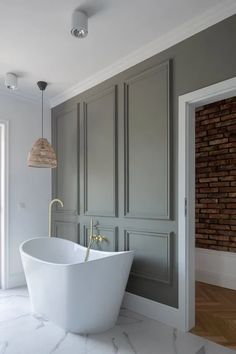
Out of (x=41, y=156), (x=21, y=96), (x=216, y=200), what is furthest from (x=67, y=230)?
(x=216, y=200)

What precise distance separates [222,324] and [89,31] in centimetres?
283

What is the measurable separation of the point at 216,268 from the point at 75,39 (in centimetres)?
315

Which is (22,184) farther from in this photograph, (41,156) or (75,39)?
(75,39)

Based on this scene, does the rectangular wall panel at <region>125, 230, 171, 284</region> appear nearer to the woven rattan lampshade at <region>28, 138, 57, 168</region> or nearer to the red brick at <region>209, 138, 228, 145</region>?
the woven rattan lampshade at <region>28, 138, 57, 168</region>

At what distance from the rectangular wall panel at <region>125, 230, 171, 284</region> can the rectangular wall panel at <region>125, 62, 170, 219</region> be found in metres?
0.19

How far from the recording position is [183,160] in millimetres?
2492

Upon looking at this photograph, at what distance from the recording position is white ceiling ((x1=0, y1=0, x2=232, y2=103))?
215 cm

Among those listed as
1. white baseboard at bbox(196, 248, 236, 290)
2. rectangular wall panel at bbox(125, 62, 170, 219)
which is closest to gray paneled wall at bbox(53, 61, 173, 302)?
rectangular wall panel at bbox(125, 62, 170, 219)

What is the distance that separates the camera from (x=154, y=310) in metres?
2.67

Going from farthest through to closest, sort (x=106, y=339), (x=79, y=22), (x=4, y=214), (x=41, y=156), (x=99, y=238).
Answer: (x=4, y=214) → (x=41, y=156) → (x=99, y=238) → (x=106, y=339) → (x=79, y=22)

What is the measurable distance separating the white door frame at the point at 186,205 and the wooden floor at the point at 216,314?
0.16 m

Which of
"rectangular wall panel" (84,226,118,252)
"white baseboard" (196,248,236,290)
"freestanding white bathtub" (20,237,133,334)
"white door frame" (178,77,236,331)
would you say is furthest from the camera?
"white baseboard" (196,248,236,290)

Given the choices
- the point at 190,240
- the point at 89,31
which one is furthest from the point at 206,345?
the point at 89,31

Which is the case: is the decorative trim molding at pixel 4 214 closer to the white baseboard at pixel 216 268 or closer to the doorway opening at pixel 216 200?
the doorway opening at pixel 216 200
